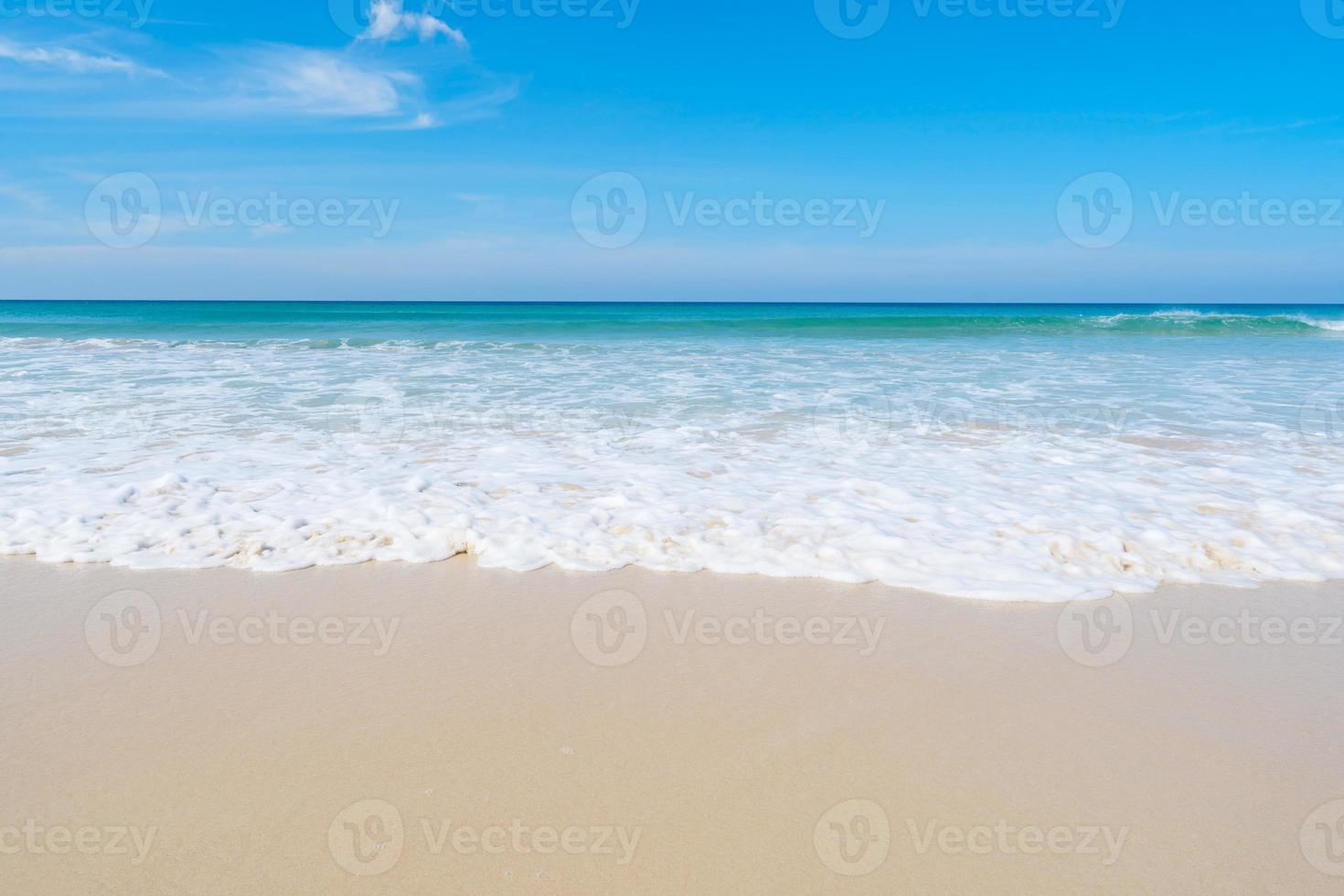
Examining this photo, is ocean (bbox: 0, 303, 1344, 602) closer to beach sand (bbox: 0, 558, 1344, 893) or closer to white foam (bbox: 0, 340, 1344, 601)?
white foam (bbox: 0, 340, 1344, 601)

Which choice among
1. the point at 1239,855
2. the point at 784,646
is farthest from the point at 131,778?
the point at 1239,855

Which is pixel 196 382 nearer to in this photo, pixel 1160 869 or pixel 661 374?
pixel 661 374

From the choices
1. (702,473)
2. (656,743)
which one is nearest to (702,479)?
(702,473)

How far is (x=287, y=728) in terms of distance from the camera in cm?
265

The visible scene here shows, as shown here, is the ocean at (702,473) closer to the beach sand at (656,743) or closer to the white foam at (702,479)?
the white foam at (702,479)

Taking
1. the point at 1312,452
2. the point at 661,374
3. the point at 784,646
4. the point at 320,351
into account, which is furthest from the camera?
the point at 320,351

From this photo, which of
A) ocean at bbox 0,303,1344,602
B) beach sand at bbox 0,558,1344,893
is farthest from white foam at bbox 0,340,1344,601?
beach sand at bbox 0,558,1344,893

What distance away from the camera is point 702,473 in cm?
602

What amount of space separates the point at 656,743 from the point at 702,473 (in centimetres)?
353

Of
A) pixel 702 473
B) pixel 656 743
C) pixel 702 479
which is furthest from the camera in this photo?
pixel 702 473

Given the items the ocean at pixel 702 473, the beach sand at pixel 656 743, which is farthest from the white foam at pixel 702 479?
the beach sand at pixel 656 743

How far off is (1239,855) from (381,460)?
5749mm

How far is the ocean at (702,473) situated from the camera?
4.32 metres

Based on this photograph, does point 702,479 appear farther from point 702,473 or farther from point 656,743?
point 656,743
